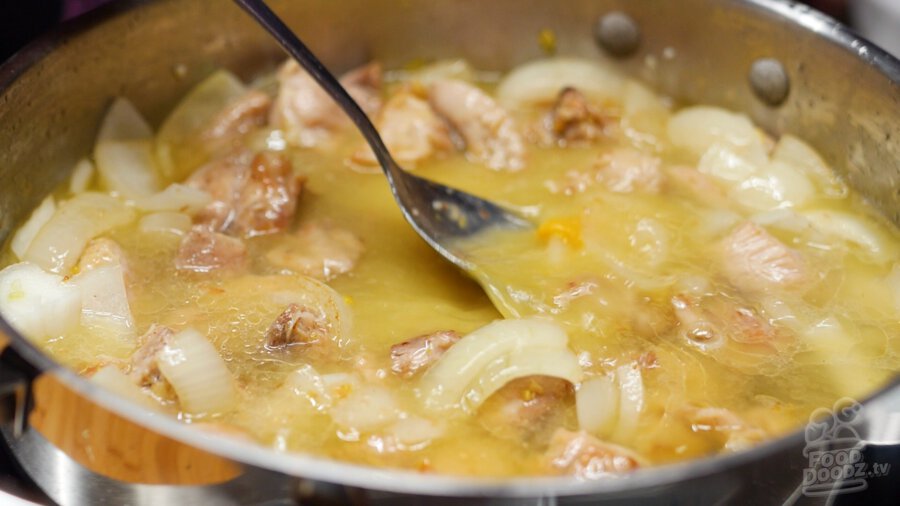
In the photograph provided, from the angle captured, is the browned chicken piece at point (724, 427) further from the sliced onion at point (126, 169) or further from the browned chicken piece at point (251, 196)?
the sliced onion at point (126, 169)

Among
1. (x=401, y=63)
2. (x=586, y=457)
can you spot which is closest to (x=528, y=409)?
(x=586, y=457)

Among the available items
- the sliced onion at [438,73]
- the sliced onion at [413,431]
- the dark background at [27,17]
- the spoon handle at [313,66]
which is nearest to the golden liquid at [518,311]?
the sliced onion at [413,431]

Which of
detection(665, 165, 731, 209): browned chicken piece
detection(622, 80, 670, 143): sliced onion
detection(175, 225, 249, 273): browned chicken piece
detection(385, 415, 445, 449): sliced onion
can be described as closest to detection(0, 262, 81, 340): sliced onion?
detection(175, 225, 249, 273): browned chicken piece

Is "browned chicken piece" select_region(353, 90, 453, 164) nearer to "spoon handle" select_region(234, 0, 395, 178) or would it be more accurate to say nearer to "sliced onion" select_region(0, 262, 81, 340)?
"spoon handle" select_region(234, 0, 395, 178)

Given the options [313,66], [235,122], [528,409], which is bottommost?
[528,409]

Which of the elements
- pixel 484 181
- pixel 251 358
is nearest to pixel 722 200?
pixel 484 181

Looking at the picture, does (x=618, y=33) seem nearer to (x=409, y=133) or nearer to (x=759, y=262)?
(x=409, y=133)

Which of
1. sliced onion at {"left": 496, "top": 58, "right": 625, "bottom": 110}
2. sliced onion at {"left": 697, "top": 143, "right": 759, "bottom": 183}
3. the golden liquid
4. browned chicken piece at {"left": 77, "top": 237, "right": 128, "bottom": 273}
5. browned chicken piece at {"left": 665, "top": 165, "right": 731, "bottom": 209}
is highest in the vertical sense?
sliced onion at {"left": 496, "top": 58, "right": 625, "bottom": 110}
